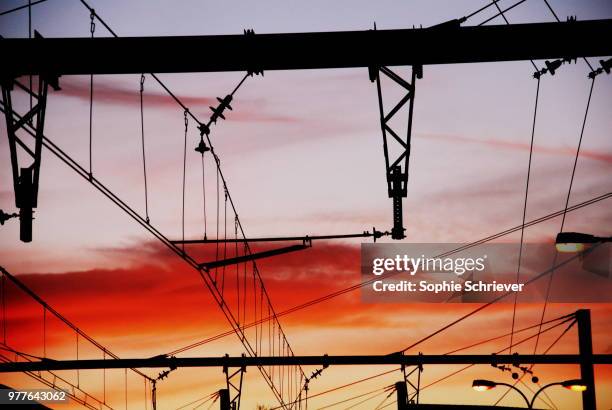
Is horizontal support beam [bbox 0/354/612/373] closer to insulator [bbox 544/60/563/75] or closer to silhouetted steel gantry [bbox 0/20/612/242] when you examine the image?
insulator [bbox 544/60/563/75]

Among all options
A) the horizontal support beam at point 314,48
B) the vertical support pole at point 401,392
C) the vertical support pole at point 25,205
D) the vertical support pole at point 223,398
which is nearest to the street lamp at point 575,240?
the horizontal support beam at point 314,48

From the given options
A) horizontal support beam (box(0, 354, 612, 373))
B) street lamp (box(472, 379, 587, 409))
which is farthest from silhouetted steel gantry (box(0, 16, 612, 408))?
horizontal support beam (box(0, 354, 612, 373))

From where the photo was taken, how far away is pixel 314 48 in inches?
428

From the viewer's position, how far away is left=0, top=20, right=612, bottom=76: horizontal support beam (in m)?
10.9

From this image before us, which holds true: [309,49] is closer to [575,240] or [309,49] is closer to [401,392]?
[575,240]

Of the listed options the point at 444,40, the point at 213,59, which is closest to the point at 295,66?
the point at 213,59

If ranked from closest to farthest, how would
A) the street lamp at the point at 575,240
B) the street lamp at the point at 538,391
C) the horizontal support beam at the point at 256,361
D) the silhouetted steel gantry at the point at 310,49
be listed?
the silhouetted steel gantry at the point at 310,49
the street lamp at the point at 575,240
the street lamp at the point at 538,391
the horizontal support beam at the point at 256,361

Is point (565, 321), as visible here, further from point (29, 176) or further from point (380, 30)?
point (29, 176)

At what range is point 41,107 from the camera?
10.2 metres

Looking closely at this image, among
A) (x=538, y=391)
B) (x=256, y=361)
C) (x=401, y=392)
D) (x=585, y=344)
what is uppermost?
(x=256, y=361)

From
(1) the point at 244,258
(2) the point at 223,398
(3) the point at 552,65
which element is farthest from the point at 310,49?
(2) the point at 223,398

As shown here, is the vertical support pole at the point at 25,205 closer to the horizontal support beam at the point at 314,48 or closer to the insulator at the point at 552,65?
the horizontal support beam at the point at 314,48

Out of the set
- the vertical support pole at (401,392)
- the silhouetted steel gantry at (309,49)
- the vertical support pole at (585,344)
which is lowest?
the vertical support pole at (585,344)

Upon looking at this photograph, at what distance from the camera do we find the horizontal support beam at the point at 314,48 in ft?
35.8
